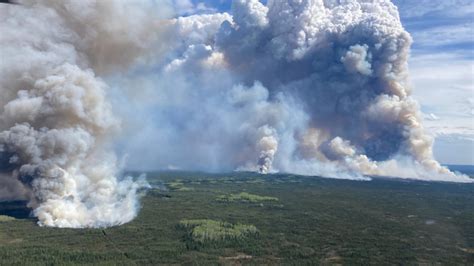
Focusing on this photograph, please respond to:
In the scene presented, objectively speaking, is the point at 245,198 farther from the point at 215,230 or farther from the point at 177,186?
the point at 215,230

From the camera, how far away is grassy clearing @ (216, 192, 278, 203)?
4369 inches

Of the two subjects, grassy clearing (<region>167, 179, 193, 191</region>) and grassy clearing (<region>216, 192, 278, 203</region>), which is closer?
grassy clearing (<region>216, 192, 278, 203</region>)

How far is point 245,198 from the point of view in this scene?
379 feet

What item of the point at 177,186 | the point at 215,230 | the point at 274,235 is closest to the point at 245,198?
the point at 177,186

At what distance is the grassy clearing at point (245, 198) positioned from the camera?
11097 cm

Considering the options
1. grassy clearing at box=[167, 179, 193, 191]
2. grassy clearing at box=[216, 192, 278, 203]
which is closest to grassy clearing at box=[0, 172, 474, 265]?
grassy clearing at box=[216, 192, 278, 203]

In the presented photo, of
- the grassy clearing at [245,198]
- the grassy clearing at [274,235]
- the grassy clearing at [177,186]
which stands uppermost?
the grassy clearing at [177,186]

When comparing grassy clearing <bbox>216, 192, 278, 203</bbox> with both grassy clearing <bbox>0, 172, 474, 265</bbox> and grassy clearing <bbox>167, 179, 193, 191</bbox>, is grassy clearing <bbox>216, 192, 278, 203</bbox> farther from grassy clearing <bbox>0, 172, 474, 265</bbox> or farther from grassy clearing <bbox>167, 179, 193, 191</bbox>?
grassy clearing <bbox>167, 179, 193, 191</bbox>

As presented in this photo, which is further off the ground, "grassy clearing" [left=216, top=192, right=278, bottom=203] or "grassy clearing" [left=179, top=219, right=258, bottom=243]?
"grassy clearing" [left=216, top=192, right=278, bottom=203]

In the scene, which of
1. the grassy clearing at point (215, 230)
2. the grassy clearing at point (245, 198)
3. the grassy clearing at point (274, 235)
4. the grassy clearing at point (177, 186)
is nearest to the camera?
the grassy clearing at point (274, 235)

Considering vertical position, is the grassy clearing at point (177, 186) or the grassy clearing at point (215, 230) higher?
the grassy clearing at point (177, 186)

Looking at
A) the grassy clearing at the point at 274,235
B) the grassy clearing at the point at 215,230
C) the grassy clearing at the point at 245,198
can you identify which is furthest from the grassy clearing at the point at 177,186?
the grassy clearing at the point at 215,230

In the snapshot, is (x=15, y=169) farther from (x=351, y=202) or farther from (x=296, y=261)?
(x=351, y=202)

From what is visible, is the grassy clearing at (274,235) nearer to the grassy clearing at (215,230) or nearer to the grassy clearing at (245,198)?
the grassy clearing at (215,230)
